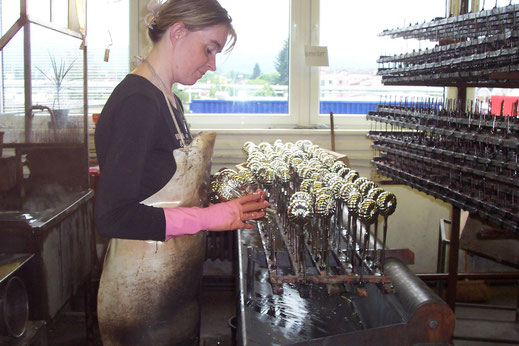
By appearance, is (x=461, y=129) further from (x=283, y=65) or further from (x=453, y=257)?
(x=283, y=65)

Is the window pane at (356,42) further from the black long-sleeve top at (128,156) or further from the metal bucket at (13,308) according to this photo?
the black long-sleeve top at (128,156)

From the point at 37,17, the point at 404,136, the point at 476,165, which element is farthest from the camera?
the point at 404,136

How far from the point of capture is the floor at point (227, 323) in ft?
10.8

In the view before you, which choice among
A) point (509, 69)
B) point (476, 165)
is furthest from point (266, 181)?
point (509, 69)

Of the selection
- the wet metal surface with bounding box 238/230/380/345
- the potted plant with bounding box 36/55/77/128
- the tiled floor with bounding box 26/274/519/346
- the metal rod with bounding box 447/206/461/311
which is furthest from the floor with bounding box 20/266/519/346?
the wet metal surface with bounding box 238/230/380/345

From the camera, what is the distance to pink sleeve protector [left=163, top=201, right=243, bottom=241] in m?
1.36

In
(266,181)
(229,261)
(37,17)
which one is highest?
(37,17)

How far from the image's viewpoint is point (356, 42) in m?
4.56

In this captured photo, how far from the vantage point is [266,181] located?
7.93 ft

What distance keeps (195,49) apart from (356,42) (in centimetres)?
332

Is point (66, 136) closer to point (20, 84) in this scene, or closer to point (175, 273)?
point (20, 84)

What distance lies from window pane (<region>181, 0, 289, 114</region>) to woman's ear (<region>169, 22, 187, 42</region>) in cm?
305

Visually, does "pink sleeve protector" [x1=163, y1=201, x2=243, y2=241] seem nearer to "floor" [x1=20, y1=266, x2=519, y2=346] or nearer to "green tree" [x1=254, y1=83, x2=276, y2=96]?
"floor" [x1=20, y1=266, x2=519, y2=346]

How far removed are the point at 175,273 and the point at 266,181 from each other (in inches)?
36.4
